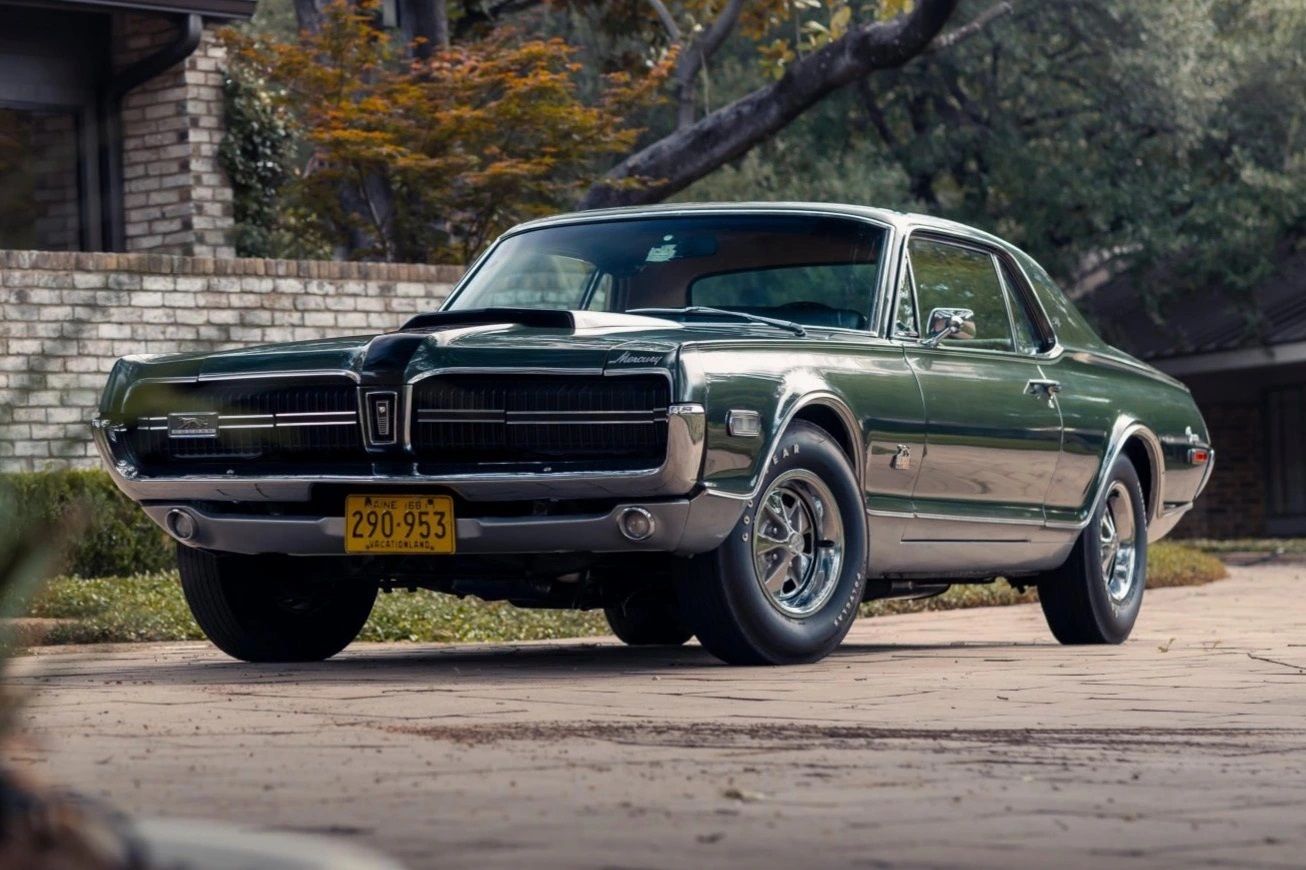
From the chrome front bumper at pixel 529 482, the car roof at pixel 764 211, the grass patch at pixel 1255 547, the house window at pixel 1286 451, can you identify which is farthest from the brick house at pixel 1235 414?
the chrome front bumper at pixel 529 482

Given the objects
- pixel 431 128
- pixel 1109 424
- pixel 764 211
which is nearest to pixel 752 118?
pixel 431 128

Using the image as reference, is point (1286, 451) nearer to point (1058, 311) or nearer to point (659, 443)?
point (1058, 311)

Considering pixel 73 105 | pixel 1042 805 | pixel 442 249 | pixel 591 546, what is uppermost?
pixel 73 105

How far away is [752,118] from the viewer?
21.2 metres

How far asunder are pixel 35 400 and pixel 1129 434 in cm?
654

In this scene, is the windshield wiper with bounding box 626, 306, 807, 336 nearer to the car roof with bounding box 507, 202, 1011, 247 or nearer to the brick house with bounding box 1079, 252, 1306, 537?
the car roof with bounding box 507, 202, 1011, 247

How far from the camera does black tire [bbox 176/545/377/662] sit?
8.24 metres

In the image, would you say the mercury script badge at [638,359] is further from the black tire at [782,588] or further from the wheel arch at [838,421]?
the wheel arch at [838,421]

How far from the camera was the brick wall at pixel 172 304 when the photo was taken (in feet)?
45.8

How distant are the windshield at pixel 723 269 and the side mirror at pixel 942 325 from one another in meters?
0.28

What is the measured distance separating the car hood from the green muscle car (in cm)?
1

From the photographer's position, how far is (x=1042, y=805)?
4.42 metres

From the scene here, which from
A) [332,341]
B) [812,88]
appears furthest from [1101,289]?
[332,341]

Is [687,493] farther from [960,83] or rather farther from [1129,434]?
[960,83]
